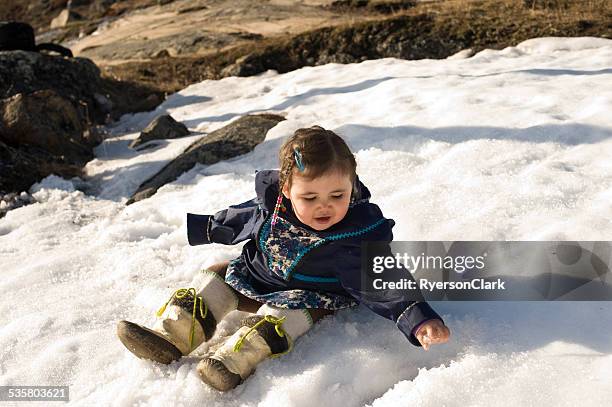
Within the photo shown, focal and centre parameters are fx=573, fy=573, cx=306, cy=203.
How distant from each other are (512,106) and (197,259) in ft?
10.5

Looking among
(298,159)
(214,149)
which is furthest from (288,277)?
(214,149)

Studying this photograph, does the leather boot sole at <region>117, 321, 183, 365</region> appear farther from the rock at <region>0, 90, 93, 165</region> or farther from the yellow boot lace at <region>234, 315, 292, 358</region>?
the rock at <region>0, 90, 93, 165</region>

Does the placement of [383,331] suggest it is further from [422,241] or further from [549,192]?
[549,192]

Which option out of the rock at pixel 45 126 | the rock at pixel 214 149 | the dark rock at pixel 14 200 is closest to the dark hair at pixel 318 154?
the rock at pixel 214 149

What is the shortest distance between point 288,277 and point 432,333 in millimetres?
767

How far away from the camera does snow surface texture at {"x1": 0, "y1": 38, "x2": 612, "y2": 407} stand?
7.55 feet

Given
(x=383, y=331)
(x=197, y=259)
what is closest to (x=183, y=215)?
(x=197, y=259)

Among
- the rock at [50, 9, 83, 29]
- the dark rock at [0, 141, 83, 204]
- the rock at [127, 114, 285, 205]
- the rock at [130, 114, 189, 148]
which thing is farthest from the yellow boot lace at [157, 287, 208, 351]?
the rock at [50, 9, 83, 29]

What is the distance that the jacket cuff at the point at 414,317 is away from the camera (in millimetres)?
2303

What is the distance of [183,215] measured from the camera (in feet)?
14.1

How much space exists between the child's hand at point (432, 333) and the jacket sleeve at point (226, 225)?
106cm

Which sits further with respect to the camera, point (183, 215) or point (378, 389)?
point (183, 215)

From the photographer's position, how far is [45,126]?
6.41m

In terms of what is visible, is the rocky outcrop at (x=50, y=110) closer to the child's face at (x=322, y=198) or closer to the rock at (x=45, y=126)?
the rock at (x=45, y=126)
